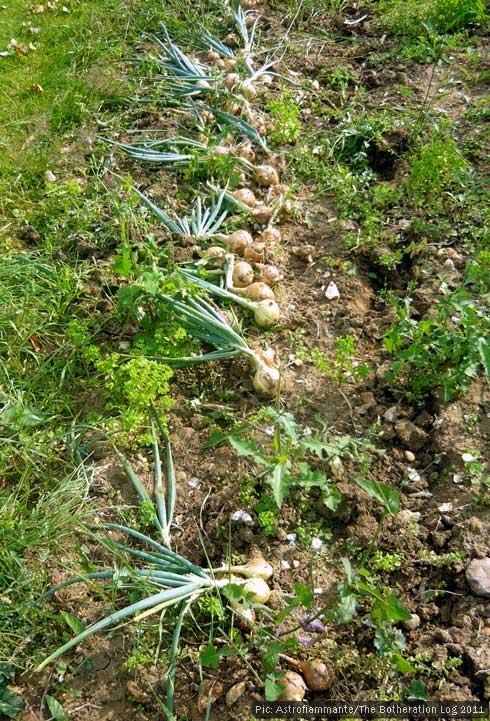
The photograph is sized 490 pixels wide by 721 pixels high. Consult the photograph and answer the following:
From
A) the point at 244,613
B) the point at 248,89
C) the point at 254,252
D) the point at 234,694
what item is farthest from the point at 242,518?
the point at 248,89

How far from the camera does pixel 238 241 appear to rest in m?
2.88

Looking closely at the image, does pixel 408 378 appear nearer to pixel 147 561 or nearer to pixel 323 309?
pixel 323 309

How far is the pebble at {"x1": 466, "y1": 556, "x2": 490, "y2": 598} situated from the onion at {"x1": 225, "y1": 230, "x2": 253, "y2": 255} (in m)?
1.68

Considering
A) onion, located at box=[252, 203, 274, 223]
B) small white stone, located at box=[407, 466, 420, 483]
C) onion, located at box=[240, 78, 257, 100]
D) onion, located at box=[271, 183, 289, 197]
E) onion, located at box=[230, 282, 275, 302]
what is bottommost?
small white stone, located at box=[407, 466, 420, 483]

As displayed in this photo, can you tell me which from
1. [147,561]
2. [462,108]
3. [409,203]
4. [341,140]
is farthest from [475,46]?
[147,561]

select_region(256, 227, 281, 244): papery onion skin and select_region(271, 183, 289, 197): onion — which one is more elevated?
select_region(271, 183, 289, 197): onion

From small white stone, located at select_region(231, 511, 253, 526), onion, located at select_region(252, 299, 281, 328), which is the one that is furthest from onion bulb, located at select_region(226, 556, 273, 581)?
onion, located at select_region(252, 299, 281, 328)

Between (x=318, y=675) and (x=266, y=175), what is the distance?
243 centimetres

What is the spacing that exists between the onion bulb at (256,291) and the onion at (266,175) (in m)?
0.84

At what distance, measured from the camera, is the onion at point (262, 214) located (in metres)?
3.10

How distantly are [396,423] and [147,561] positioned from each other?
109 centimetres

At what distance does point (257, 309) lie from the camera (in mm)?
2697

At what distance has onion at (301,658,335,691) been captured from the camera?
1.81 metres

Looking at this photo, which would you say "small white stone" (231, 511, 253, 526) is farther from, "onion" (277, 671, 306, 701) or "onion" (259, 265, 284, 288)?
"onion" (259, 265, 284, 288)
